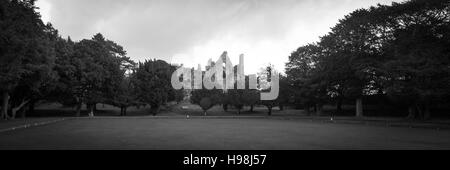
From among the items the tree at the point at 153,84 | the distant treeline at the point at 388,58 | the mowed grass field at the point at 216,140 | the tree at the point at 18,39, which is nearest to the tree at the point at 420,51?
the distant treeline at the point at 388,58

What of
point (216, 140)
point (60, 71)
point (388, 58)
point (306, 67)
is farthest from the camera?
point (306, 67)

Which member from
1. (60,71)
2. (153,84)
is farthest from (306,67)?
(60,71)

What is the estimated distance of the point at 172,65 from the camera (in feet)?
248

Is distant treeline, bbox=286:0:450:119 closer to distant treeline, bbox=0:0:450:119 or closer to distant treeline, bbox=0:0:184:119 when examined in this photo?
distant treeline, bbox=0:0:450:119

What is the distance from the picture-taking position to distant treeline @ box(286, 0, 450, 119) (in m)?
31.2

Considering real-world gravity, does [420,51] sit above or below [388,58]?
below

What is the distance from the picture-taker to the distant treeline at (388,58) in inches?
1229

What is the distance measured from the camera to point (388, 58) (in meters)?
39.4

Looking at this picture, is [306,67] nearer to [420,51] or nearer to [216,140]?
[420,51]

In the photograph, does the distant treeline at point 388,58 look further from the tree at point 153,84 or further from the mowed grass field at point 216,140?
the tree at point 153,84
